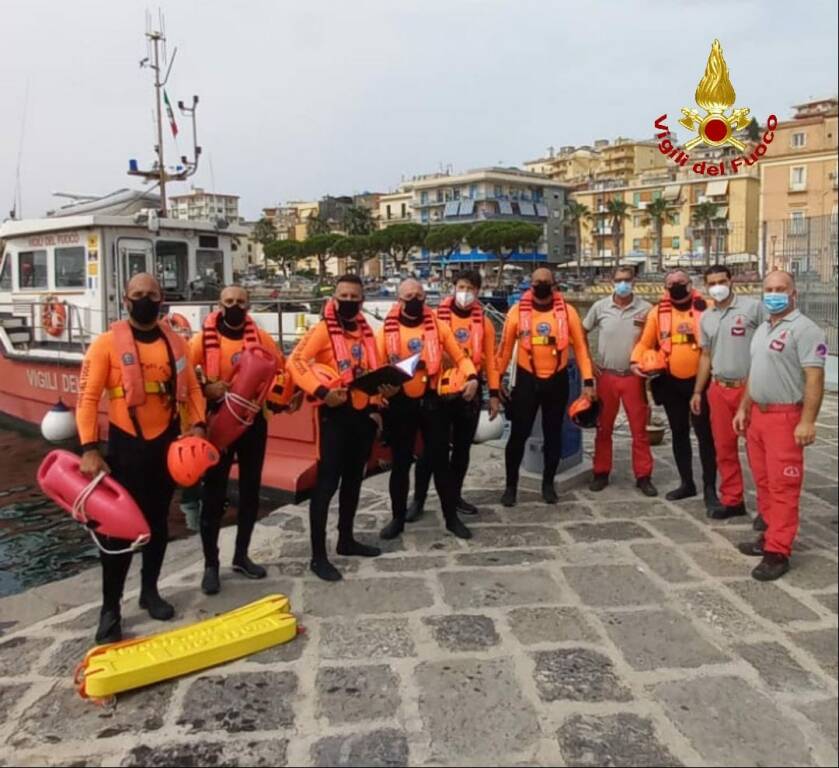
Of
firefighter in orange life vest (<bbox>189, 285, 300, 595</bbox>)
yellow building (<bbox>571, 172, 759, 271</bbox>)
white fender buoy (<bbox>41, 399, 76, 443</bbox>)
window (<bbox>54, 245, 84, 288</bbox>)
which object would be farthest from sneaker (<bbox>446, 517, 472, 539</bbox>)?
yellow building (<bbox>571, 172, 759, 271</bbox>)

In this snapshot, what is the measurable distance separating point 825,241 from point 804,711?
11.3 meters

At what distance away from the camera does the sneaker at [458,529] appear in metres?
4.95

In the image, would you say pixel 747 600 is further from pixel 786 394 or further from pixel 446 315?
pixel 446 315

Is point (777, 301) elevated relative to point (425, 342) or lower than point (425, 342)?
elevated

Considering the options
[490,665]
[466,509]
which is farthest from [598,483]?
[490,665]

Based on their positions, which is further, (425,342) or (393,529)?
(393,529)

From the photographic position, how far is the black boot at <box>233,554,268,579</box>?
14.5 feet

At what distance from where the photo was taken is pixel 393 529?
5027 millimetres

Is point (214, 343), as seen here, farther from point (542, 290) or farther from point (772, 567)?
point (772, 567)

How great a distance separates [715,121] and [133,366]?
3403mm

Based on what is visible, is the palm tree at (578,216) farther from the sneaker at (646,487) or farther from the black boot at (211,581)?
the black boot at (211,581)

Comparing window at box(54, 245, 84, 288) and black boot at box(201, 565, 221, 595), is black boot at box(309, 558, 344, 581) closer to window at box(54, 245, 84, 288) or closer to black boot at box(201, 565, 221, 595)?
black boot at box(201, 565, 221, 595)

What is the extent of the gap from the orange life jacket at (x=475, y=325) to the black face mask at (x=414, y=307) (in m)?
0.46

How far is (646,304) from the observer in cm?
588
